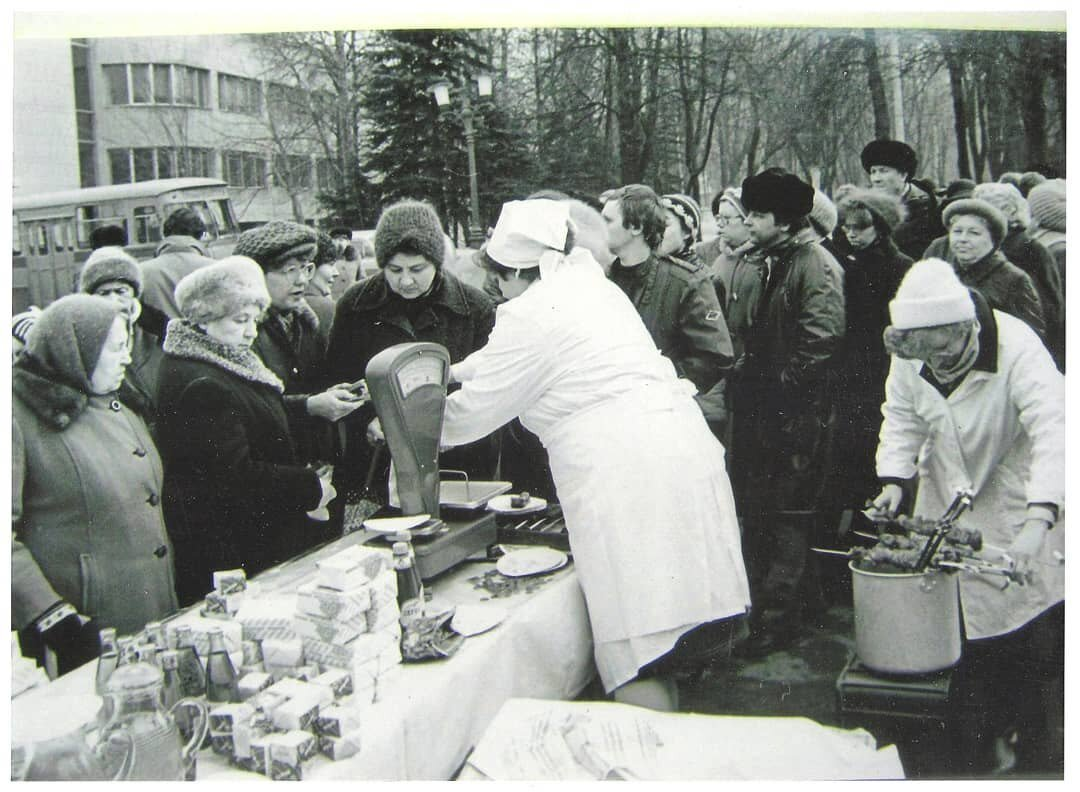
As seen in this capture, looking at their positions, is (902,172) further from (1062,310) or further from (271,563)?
(271,563)

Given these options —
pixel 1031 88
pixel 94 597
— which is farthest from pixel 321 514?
pixel 1031 88

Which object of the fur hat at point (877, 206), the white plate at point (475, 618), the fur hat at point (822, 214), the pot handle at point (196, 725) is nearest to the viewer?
the pot handle at point (196, 725)

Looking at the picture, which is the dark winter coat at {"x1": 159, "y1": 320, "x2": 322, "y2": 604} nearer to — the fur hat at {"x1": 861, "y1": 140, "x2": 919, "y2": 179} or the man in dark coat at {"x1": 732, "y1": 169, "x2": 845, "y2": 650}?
the man in dark coat at {"x1": 732, "y1": 169, "x2": 845, "y2": 650}

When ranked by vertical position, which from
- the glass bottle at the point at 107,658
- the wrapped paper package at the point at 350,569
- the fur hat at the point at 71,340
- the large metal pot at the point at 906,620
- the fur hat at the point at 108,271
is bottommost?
the large metal pot at the point at 906,620

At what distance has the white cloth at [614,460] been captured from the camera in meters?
2.11

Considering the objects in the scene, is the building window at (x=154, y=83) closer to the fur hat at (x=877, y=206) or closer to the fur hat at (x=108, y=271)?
the fur hat at (x=108, y=271)

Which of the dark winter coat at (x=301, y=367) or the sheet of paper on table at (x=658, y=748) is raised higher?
the dark winter coat at (x=301, y=367)

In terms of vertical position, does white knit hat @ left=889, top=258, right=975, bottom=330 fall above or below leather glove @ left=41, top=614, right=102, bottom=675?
above

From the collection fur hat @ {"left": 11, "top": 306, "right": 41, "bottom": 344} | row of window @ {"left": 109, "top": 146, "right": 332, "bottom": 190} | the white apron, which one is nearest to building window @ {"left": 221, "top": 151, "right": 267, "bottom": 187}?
row of window @ {"left": 109, "top": 146, "right": 332, "bottom": 190}

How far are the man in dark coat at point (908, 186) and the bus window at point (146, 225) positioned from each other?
186 centimetres

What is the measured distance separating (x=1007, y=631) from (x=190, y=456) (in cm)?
193

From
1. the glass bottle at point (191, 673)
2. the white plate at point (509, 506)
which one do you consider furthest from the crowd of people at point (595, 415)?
the glass bottle at point (191, 673)

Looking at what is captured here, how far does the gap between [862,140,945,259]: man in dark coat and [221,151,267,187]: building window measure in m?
1.60

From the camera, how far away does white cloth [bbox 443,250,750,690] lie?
2111mm
